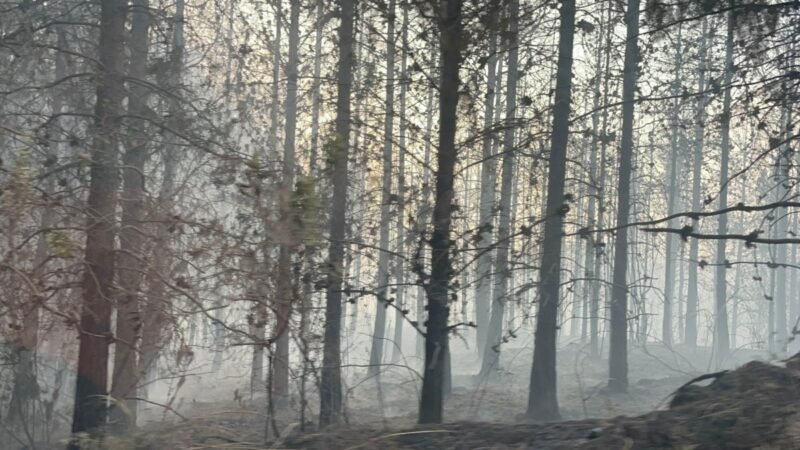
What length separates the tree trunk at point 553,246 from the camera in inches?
533

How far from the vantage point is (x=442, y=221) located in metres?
7.51

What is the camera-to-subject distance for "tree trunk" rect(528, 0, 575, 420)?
13.5m

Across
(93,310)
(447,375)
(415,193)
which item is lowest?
(447,375)

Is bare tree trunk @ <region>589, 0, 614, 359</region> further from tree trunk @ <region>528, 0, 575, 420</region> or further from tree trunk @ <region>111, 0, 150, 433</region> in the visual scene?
tree trunk @ <region>111, 0, 150, 433</region>

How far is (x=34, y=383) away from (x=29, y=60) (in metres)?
4.90

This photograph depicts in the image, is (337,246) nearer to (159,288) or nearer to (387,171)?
(387,171)

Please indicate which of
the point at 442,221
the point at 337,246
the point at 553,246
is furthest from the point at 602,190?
the point at 442,221

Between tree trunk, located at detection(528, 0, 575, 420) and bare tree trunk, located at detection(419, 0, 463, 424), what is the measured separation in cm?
512

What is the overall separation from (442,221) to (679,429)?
2901 mm

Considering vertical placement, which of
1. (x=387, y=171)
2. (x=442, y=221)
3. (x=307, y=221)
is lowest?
(x=307, y=221)

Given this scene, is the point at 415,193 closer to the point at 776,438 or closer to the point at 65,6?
the point at 776,438

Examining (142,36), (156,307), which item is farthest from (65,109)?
(156,307)

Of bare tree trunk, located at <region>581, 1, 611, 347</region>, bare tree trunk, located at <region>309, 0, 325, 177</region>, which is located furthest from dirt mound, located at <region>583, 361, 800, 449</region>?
bare tree trunk, located at <region>309, 0, 325, 177</region>

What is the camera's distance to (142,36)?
1427 centimetres
